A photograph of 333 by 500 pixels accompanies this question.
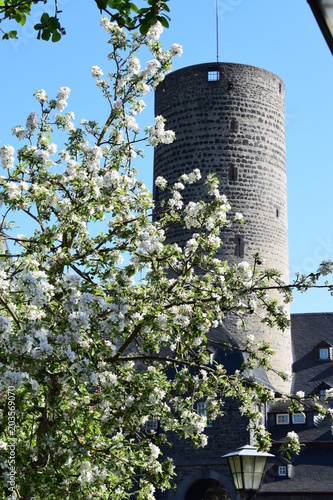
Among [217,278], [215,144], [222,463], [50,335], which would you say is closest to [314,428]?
[222,463]

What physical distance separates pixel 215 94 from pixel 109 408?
30740 millimetres

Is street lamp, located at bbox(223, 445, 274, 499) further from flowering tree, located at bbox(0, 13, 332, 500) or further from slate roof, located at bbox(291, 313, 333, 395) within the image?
slate roof, located at bbox(291, 313, 333, 395)

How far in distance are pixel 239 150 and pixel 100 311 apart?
3096 centimetres

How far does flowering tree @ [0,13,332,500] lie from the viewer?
889 cm

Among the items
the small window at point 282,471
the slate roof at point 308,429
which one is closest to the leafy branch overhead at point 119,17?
the slate roof at point 308,429

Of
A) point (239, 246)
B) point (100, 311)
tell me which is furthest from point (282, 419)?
point (100, 311)

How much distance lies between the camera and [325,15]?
353cm

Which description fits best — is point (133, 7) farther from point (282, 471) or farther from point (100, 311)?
point (282, 471)

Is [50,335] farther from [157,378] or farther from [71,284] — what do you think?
[157,378]

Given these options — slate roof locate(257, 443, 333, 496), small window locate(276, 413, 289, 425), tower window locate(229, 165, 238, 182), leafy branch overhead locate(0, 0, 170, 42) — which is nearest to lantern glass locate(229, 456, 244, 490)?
leafy branch overhead locate(0, 0, 170, 42)

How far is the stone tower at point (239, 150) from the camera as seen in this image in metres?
38.9

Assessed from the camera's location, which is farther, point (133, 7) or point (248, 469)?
point (248, 469)

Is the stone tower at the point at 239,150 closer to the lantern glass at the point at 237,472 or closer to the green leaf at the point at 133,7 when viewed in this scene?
the lantern glass at the point at 237,472

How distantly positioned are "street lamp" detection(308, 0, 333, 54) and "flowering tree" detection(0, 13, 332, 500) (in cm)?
511
